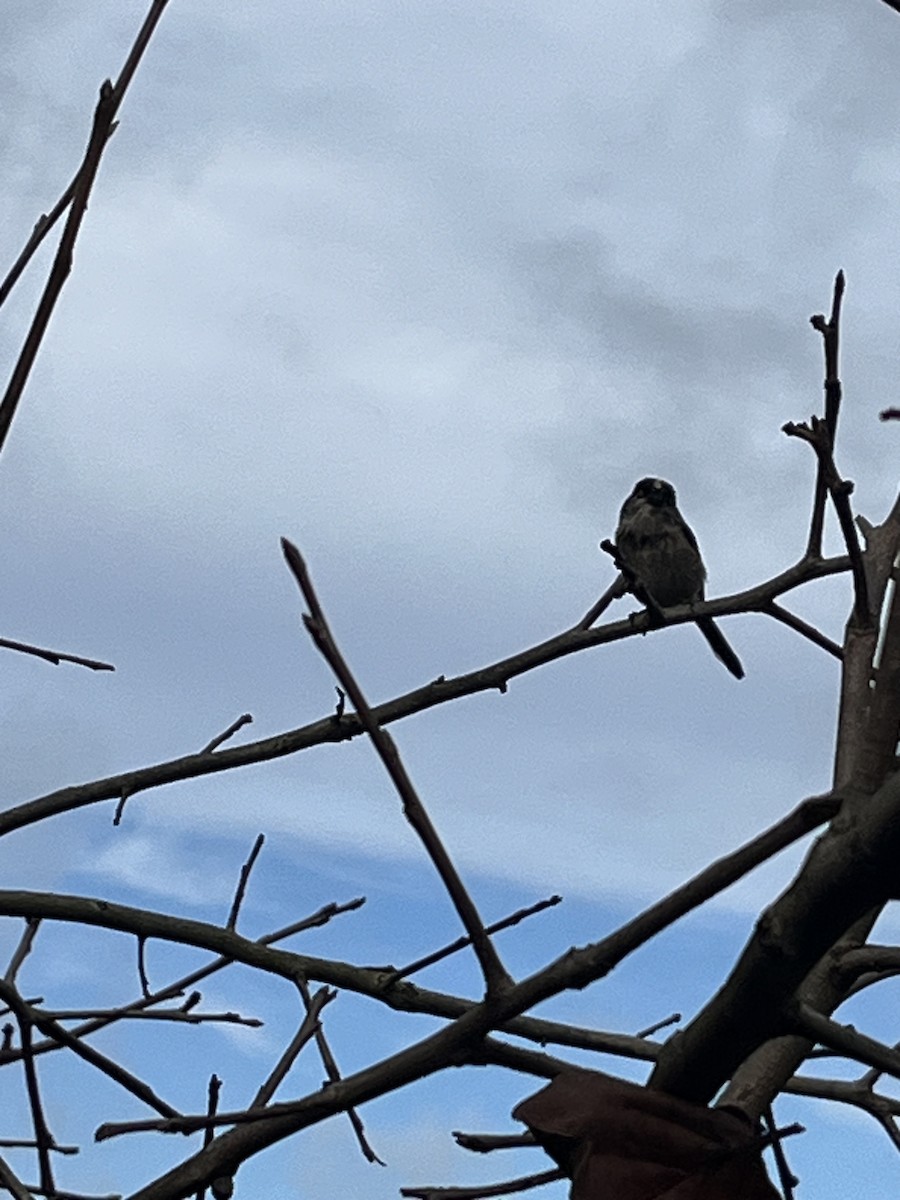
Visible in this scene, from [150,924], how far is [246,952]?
0.24m

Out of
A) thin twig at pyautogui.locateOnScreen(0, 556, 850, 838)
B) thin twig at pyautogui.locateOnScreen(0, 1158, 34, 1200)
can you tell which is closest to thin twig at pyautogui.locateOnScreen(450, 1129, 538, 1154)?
thin twig at pyautogui.locateOnScreen(0, 1158, 34, 1200)

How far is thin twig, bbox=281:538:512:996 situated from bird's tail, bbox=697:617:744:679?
16.2 ft

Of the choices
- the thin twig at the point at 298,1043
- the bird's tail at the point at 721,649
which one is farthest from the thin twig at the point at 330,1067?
the bird's tail at the point at 721,649

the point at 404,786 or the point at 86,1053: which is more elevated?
the point at 86,1053

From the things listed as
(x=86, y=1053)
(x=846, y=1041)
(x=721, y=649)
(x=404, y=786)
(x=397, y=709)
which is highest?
(x=721, y=649)

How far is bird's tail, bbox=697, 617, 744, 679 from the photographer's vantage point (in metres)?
6.26

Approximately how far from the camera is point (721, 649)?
21.4 ft

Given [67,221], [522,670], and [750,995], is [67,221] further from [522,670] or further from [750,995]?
[522,670]

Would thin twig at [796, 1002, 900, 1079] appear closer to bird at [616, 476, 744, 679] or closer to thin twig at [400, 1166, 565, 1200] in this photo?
thin twig at [400, 1166, 565, 1200]

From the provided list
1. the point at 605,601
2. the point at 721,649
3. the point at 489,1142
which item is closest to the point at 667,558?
the point at 721,649

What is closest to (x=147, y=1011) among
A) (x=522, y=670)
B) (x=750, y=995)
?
(x=522, y=670)

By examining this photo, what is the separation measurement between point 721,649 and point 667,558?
45cm

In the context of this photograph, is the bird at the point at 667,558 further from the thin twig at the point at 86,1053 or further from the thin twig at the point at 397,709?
the thin twig at the point at 86,1053

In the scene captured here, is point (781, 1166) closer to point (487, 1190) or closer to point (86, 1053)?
point (487, 1190)
